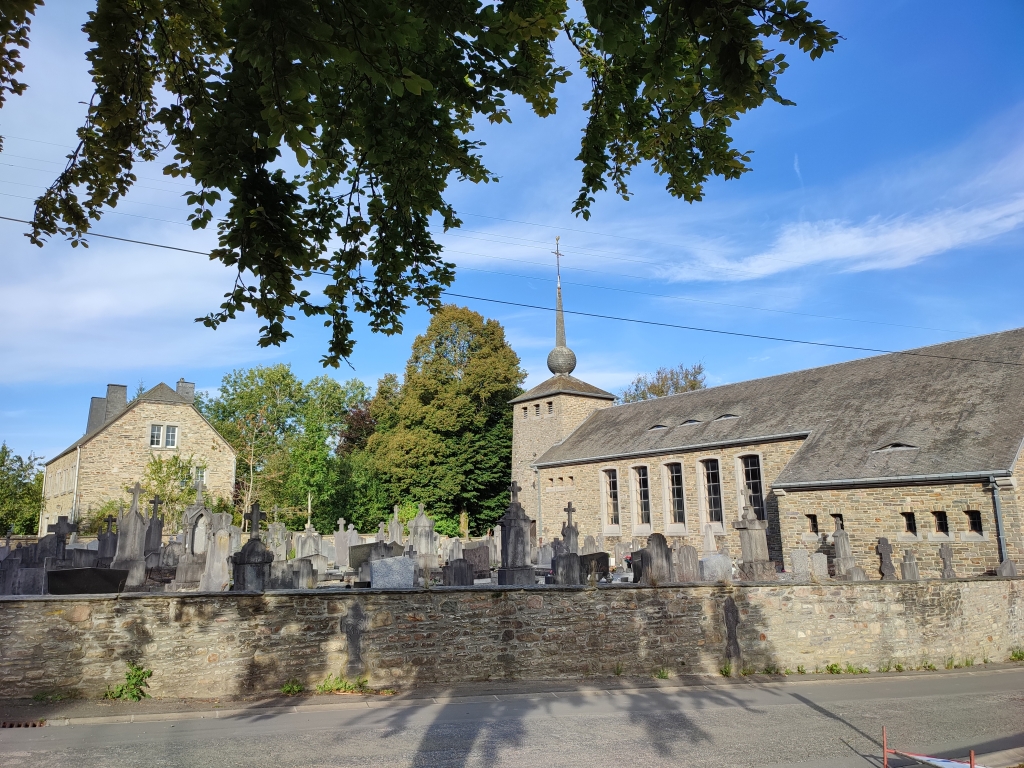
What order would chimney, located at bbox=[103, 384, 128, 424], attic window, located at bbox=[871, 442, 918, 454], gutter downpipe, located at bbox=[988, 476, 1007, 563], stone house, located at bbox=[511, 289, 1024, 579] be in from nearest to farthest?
1. gutter downpipe, located at bbox=[988, 476, 1007, 563]
2. stone house, located at bbox=[511, 289, 1024, 579]
3. attic window, located at bbox=[871, 442, 918, 454]
4. chimney, located at bbox=[103, 384, 128, 424]

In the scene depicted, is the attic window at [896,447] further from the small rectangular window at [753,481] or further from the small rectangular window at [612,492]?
the small rectangular window at [612,492]

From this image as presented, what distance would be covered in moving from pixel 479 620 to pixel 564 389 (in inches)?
1044

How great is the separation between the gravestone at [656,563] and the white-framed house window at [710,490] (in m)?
15.8

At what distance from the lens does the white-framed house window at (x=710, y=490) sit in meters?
25.4

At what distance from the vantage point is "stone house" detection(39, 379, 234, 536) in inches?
1216

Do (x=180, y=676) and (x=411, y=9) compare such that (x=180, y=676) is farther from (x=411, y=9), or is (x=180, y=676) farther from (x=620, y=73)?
(x=620, y=73)

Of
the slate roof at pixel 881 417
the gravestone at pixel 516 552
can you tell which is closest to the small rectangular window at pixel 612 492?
the slate roof at pixel 881 417

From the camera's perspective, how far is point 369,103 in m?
5.64

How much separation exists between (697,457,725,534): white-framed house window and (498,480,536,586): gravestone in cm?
1538

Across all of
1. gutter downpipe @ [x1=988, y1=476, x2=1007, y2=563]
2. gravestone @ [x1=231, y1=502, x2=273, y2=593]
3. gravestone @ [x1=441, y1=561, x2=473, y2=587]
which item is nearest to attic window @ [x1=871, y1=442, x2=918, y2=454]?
gutter downpipe @ [x1=988, y1=476, x2=1007, y2=563]

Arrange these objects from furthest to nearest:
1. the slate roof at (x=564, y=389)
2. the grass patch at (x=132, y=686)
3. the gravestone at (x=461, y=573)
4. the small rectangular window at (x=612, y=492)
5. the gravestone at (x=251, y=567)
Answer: the slate roof at (x=564, y=389) → the small rectangular window at (x=612, y=492) → the gravestone at (x=461, y=573) → the gravestone at (x=251, y=567) → the grass patch at (x=132, y=686)

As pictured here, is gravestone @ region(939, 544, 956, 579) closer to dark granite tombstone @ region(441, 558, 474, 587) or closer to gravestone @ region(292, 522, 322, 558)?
dark granite tombstone @ region(441, 558, 474, 587)

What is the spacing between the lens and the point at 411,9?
12.9 ft

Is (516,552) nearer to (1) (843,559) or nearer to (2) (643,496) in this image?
(1) (843,559)
